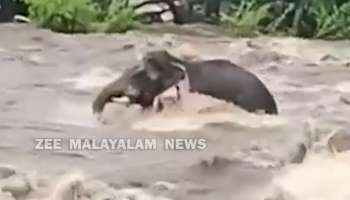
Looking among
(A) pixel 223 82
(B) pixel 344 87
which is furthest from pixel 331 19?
(A) pixel 223 82

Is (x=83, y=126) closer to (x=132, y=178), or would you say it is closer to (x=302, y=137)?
(x=132, y=178)

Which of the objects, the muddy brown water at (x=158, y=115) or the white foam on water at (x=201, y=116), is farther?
the white foam on water at (x=201, y=116)

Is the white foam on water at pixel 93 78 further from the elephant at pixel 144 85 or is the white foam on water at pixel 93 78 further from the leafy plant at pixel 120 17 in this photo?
the leafy plant at pixel 120 17

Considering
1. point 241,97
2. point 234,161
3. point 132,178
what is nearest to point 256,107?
point 241,97

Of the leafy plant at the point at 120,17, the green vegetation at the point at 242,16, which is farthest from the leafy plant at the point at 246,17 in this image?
the leafy plant at the point at 120,17

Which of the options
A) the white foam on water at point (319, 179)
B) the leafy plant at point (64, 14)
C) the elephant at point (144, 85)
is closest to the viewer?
the white foam on water at point (319, 179)

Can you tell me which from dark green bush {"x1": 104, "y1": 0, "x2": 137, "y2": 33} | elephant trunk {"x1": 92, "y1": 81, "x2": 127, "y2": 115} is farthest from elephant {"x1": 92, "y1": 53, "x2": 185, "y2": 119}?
dark green bush {"x1": 104, "y1": 0, "x2": 137, "y2": 33}

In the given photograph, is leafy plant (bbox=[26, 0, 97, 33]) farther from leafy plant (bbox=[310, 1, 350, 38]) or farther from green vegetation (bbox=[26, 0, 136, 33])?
leafy plant (bbox=[310, 1, 350, 38])
